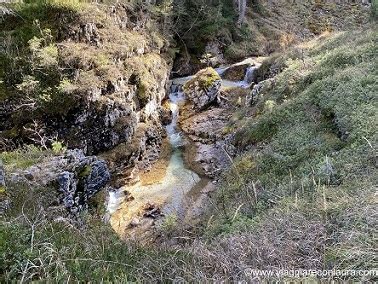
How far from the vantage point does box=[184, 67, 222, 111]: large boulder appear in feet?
66.1

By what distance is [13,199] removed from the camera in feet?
21.2

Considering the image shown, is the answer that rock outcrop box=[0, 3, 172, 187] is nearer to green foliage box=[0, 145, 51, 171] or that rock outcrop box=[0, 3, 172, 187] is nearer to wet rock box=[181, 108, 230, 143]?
green foliage box=[0, 145, 51, 171]

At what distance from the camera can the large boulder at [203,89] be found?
2016cm

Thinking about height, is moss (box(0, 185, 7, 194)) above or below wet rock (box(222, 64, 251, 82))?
above

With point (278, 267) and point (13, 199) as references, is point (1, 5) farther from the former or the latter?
point (278, 267)

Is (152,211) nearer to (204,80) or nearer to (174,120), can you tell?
(174,120)

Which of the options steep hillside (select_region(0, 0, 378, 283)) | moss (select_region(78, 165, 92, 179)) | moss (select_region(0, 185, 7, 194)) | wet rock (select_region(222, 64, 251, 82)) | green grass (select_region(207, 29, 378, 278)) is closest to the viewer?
steep hillside (select_region(0, 0, 378, 283))

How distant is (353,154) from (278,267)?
4.56 m

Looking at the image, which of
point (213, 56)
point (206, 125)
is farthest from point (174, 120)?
point (213, 56)

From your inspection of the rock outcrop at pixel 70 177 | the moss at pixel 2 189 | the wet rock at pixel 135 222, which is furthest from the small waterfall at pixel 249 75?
the moss at pixel 2 189

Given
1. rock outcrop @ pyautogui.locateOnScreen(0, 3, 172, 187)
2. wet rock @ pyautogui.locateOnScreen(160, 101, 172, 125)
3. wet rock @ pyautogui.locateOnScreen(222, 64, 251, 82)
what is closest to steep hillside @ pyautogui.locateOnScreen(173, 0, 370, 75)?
wet rock @ pyautogui.locateOnScreen(222, 64, 251, 82)

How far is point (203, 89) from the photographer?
66.3 feet

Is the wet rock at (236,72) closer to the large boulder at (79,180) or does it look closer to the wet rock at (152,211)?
the wet rock at (152,211)

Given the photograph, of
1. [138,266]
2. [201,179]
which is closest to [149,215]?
[201,179]
